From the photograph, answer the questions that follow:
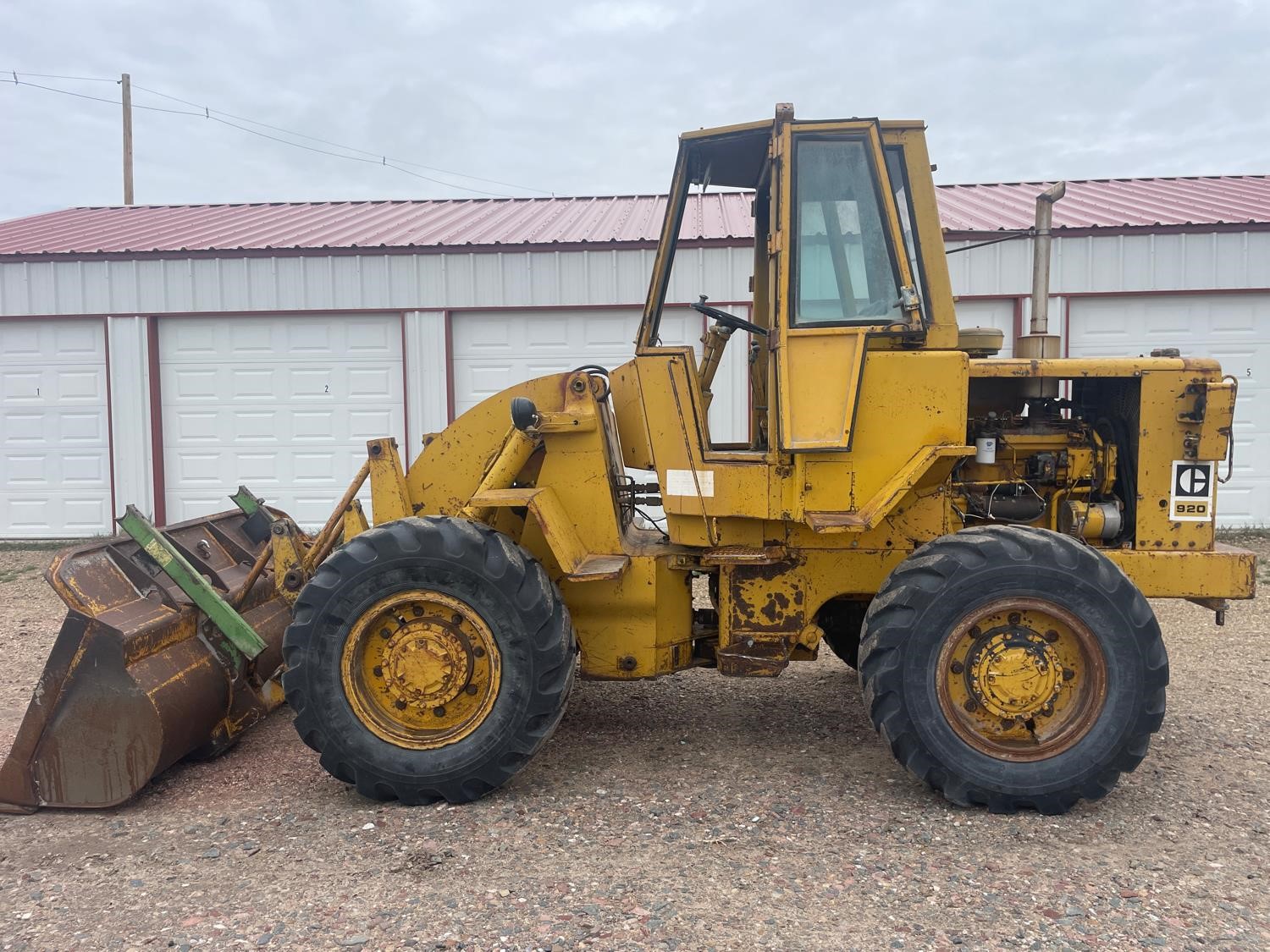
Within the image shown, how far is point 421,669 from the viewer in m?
3.79

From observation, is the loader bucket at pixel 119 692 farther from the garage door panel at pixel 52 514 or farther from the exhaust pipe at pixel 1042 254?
the garage door panel at pixel 52 514

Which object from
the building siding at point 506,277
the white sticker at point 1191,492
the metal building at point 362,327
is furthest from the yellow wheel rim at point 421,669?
the building siding at point 506,277

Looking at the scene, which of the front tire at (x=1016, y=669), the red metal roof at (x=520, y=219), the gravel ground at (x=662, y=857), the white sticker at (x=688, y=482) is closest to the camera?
the gravel ground at (x=662, y=857)

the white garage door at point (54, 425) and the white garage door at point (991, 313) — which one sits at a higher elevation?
the white garage door at point (991, 313)

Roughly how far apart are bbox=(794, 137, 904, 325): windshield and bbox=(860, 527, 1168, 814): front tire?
1.11 m

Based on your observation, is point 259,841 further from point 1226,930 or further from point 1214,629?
point 1214,629

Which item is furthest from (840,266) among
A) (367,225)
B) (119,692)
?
(367,225)

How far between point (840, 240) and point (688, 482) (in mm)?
1268

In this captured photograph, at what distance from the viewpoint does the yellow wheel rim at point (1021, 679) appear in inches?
141

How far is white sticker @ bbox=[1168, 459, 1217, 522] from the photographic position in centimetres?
393

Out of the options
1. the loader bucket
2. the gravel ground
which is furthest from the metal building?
the loader bucket

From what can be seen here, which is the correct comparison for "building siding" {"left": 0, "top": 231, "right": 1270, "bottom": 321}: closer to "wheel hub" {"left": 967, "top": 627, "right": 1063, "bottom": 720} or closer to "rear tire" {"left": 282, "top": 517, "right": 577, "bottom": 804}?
"rear tire" {"left": 282, "top": 517, "right": 577, "bottom": 804}

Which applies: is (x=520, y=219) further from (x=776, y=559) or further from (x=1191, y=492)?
(x=1191, y=492)

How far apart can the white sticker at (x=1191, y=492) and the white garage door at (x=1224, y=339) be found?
23.7ft
